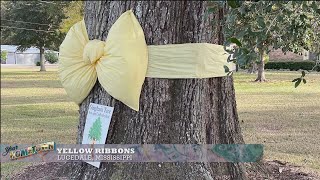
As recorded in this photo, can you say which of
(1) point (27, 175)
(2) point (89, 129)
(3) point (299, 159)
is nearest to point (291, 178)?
(3) point (299, 159)

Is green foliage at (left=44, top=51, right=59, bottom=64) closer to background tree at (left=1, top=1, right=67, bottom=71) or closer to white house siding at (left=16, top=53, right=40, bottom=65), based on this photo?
background tree at (left=1, top=1, right=67, bottom=71)

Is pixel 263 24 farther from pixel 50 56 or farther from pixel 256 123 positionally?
pixel 50 56

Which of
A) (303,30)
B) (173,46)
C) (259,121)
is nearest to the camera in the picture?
(303,30)

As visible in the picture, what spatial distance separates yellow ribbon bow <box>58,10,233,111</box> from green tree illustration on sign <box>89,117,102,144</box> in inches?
9.9

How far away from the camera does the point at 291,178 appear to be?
5141 millimetres

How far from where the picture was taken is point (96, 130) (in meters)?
4.01

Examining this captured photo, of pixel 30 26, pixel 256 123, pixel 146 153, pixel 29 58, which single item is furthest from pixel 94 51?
pixel 29 58

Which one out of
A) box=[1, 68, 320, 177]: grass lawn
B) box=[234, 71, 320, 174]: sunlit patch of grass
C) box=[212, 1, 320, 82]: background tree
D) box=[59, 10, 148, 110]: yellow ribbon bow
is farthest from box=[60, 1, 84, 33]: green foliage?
box=[212, 1, 320, 82]: background tree

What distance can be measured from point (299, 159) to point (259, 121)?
3.56 metres

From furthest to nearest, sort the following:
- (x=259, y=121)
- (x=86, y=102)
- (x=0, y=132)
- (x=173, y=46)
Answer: (x=259, y=121) < (x=0, y=132) < (x=86, y=102) < (x=173, y=46)

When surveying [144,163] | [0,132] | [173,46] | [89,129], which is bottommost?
[0,132]

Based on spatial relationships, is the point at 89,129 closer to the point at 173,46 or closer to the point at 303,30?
the point at 173,46

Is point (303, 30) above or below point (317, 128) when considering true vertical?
above

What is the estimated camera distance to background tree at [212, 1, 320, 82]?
9.43 feet
